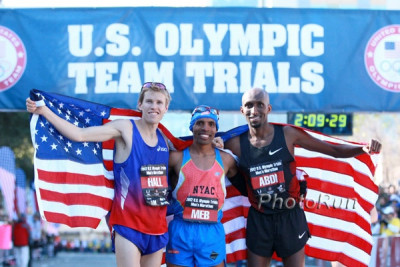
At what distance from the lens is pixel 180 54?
973cm

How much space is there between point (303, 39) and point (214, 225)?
428 centimetres

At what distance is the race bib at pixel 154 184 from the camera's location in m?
6.09

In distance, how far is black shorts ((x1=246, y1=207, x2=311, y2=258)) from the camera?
6.61 m

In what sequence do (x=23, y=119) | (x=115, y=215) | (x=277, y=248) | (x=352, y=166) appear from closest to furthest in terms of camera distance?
1. (x=115, y=215)
2. (x=277, y=248)
3. (x=352, y=166)
4. (x=23, y=119)

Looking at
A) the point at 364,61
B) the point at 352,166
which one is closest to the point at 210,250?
the point at 352,166

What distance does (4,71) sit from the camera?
9711 mm

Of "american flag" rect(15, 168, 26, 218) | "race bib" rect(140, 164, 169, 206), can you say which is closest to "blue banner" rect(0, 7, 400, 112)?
"race bib" rect(140, 164, 169, 206)

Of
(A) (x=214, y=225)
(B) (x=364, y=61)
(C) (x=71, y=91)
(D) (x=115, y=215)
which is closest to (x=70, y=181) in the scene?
(D) (x=115, y=215)

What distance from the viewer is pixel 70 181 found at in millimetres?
7051

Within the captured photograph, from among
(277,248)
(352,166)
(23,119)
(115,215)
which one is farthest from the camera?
(23,119)

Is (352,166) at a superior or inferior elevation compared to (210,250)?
superior

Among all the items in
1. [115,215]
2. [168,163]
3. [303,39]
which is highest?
[303,39]

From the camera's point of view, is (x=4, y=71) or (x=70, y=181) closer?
(x=70, y=181)

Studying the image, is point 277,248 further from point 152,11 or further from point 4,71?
point 4,71
